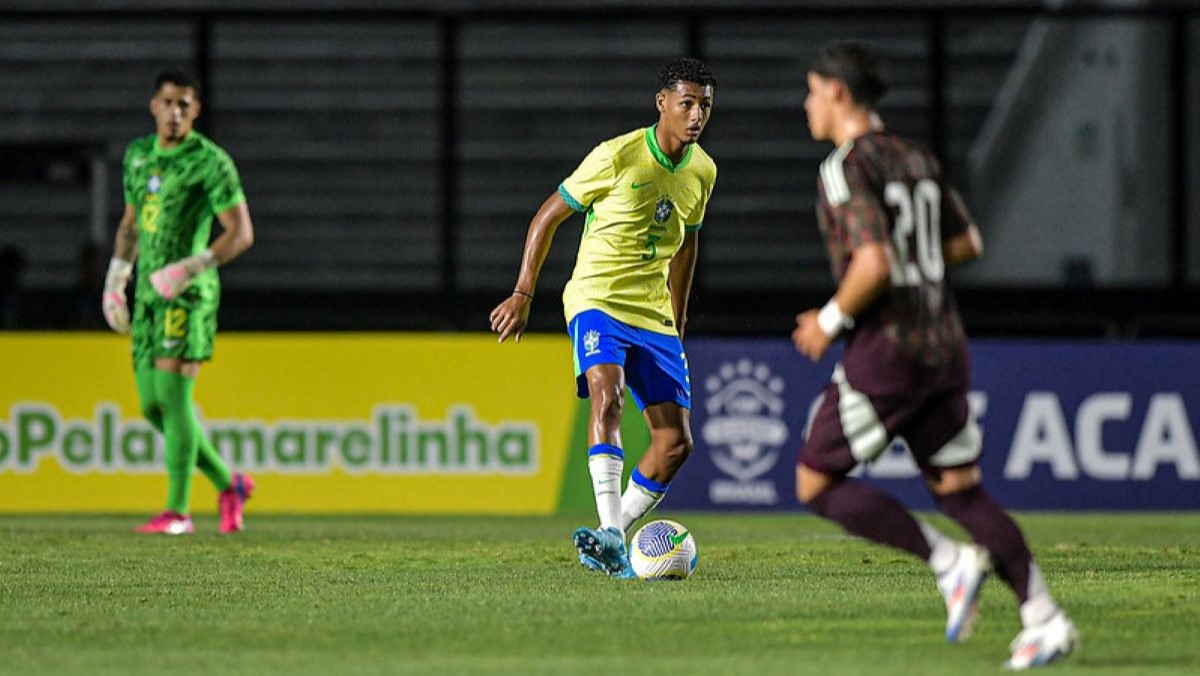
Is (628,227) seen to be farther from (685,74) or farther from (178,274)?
(178,274)

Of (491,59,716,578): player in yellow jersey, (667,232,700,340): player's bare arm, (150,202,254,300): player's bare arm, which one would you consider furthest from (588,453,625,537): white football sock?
(150,202,254,300): player's bare arm

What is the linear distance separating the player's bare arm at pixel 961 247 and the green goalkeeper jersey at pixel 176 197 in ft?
19.2

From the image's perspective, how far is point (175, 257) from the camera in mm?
11508

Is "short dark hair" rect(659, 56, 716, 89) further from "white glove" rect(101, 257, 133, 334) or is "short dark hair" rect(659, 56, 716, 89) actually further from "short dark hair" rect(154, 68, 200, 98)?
"white glove" rect(101, 257, 133, 334)

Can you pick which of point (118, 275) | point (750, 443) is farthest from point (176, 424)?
point (750, 443)

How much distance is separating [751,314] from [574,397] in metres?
2.06

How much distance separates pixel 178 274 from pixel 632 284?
3.20 metres

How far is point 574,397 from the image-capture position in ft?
46.8

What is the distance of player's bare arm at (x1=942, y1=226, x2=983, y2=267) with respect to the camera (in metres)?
6.39

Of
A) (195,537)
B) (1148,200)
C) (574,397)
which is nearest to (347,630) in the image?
(195,537)

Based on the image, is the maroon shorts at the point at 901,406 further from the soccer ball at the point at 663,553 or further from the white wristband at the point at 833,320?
the soccer ball at the point at 663,553

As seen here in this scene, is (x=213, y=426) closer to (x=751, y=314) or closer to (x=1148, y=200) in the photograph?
(x=751, y=314)

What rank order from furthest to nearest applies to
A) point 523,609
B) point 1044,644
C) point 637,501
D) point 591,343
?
point 637,501 → point 591,343 → point 523,609 → point 1044,644

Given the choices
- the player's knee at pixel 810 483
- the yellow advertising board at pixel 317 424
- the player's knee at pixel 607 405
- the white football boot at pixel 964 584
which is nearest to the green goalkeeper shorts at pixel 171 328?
the yellow advertising board at pixel 317 424
